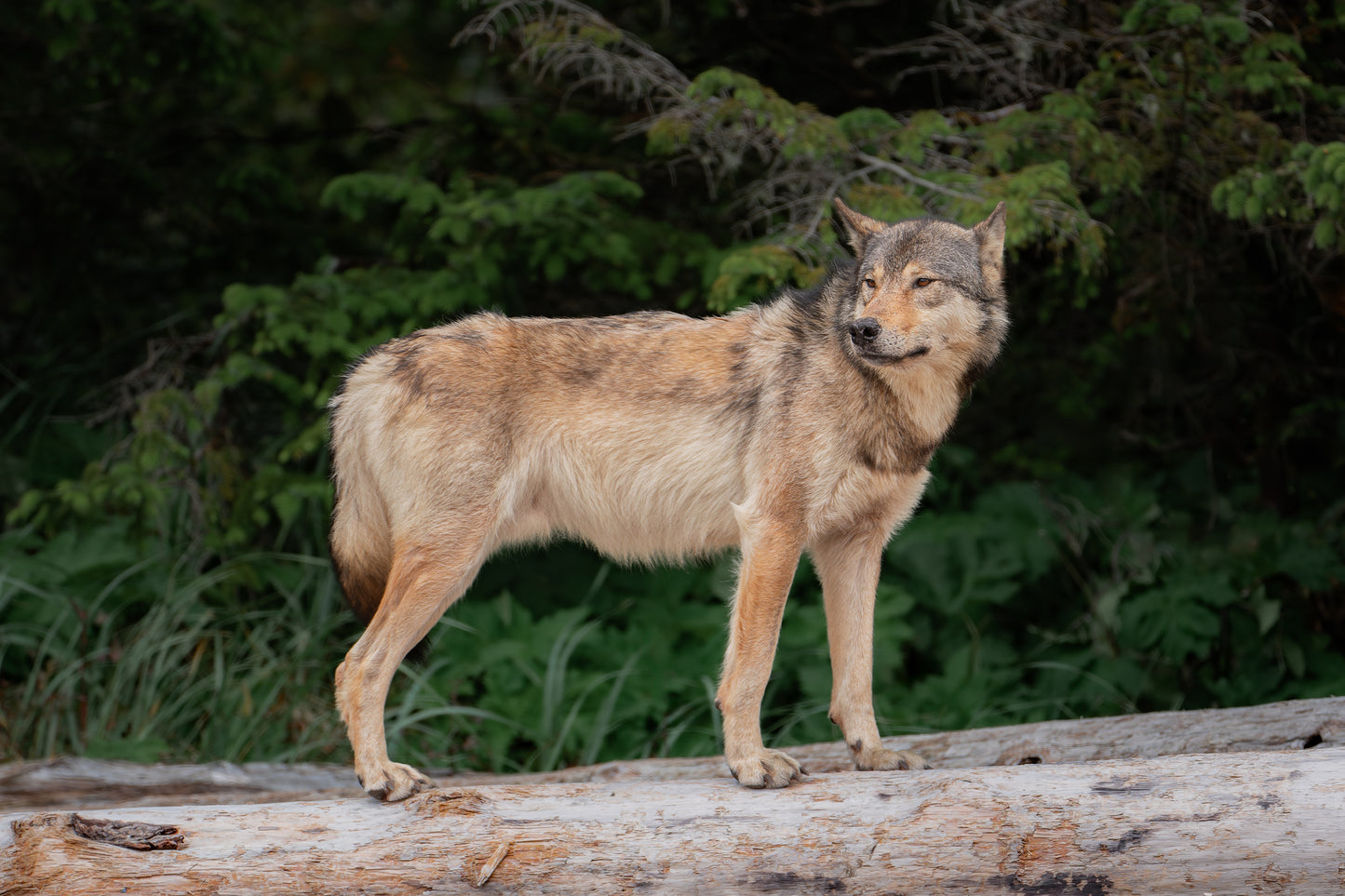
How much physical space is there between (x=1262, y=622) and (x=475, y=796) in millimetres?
4761

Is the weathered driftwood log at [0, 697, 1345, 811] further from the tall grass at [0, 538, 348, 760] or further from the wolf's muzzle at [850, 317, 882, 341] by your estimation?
the wolf's muzzle at [850, 317, 882, 341]

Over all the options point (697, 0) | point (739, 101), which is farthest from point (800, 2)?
point (739, 101)

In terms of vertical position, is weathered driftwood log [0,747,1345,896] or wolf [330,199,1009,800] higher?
wolf [330,199,1009,800]

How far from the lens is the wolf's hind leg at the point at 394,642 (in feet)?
13.2

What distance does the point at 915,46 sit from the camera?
264 inches

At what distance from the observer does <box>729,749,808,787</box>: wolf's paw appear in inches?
155

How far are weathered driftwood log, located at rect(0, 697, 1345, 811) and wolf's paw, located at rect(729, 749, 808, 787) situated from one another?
598 millimetres

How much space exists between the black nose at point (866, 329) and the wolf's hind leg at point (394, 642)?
1.59 m

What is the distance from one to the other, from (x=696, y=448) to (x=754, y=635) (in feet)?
2.59

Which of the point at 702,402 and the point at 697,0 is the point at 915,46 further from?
the point at 702,402

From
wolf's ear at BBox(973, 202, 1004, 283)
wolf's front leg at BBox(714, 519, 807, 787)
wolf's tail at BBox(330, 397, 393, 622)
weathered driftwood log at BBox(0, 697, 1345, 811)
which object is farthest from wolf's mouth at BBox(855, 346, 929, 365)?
wolf's tail at BBox(330, 397, 393, 622)

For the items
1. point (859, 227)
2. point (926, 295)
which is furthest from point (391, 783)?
point (859, 227)

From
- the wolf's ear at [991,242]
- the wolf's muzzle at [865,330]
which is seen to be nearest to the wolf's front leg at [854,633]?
the wolf's muzzle at [865,330]

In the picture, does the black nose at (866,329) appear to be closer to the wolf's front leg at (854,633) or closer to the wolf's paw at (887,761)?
the wolf's front leg at (854,633)
